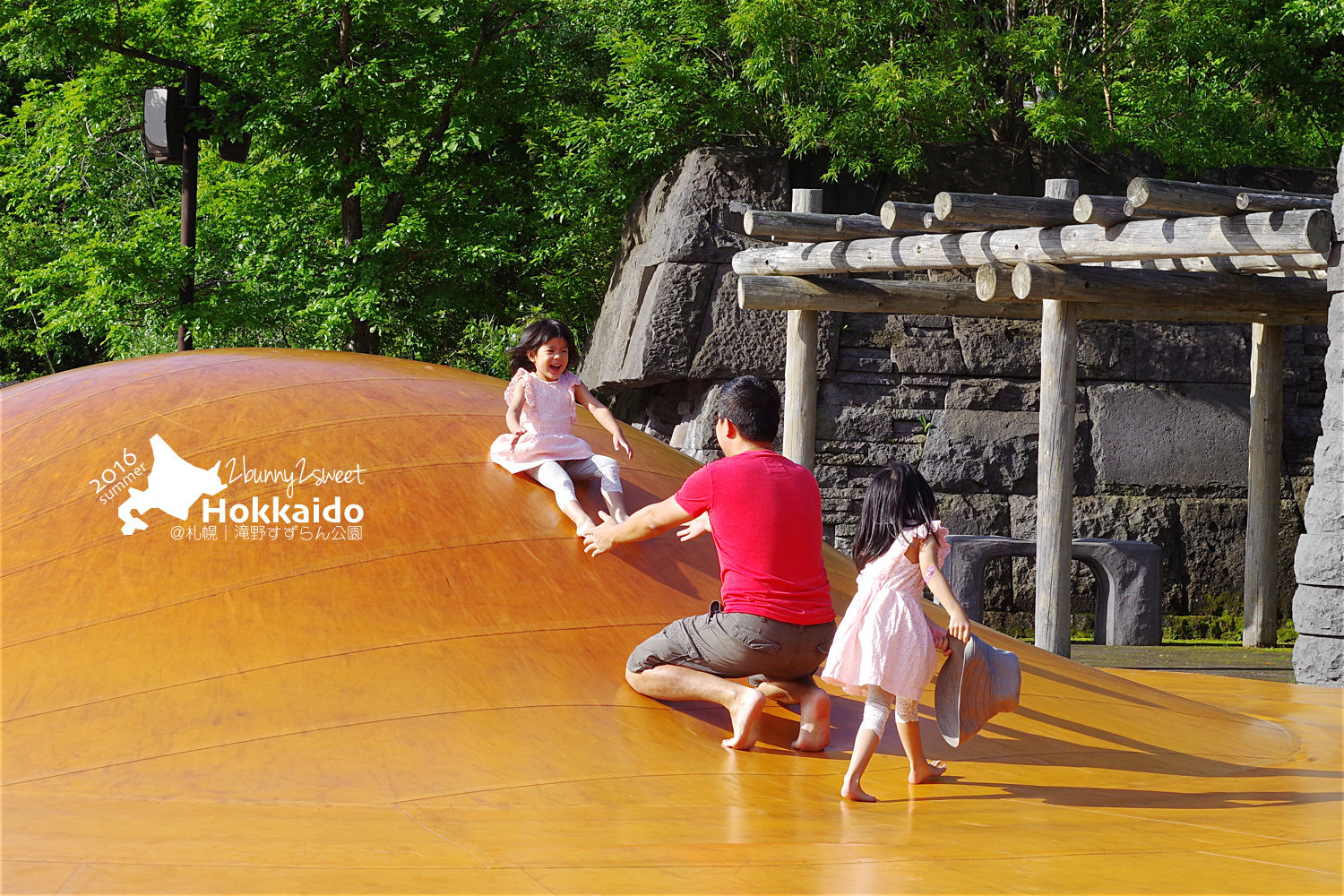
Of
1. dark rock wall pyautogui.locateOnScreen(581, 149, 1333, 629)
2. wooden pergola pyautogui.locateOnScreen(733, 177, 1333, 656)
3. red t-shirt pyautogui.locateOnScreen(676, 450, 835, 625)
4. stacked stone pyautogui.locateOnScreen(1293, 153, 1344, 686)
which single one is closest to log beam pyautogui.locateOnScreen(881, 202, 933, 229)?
wooden pergola pyautogui.locateOnScreen(733, 177, 1333, 656)

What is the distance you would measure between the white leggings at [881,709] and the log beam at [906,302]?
19.7 feet

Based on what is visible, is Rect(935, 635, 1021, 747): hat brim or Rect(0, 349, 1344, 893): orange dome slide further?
Rect(935, 635, 1021, 747): hat brim

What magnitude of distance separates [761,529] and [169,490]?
7.88 feet

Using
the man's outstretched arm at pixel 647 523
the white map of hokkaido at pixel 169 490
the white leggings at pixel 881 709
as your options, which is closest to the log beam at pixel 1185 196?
the man's outstretched arm at pixel 647 523

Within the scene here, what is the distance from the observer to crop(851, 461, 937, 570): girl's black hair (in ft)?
13.4

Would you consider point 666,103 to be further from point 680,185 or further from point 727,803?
point 727,803

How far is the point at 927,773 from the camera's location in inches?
168

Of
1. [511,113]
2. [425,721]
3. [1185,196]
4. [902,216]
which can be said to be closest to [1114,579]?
[902,216]

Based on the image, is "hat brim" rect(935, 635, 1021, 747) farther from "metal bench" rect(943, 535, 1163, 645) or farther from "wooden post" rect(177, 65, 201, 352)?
"wooden post" rect(177, 65, 201, 352)

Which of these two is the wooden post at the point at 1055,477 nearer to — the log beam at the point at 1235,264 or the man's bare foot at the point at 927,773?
the log beam at the point at 1235,264

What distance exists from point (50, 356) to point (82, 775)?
18.9 m

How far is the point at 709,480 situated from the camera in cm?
424

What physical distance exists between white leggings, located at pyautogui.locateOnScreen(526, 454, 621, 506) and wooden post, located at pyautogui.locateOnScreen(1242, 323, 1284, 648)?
706 centimetres

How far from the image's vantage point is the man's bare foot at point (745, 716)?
4234 millimetres
